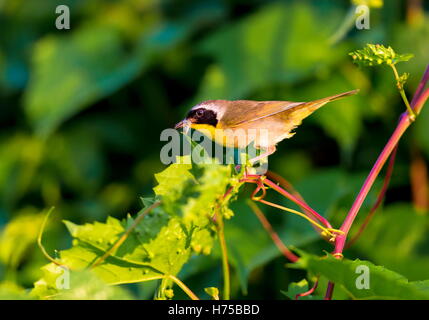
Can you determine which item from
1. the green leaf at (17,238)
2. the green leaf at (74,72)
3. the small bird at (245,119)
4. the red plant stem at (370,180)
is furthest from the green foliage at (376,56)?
the green leaf at (74,72)

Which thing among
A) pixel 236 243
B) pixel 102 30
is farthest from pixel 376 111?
pixel 102 30

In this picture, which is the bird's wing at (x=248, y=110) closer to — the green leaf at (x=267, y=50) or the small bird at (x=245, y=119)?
the small bird at (x=245, y=119)

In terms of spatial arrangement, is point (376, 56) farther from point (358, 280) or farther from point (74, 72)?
point (74, 72)

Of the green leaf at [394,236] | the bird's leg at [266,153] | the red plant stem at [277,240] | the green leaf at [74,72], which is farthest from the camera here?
the green leaf at [74,72]

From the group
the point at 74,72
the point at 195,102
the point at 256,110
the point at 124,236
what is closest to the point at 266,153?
the point at 256,110

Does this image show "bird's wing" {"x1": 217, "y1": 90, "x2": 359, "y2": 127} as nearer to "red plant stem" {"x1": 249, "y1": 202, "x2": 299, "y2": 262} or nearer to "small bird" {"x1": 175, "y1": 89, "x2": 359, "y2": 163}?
"small bird" {"x1": 175, "y1": 89, "x2": 359, "y2": 163}

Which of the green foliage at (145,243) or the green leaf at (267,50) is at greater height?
the green leaf at (267,50)

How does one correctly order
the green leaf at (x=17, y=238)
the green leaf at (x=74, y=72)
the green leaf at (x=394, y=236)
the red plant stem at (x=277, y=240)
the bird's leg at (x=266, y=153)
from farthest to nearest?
the green leaf at (x=74, y=72) < the green leaf at (x=394, y=236) < the green leaf at (x=17, y=238) < the red plant stem at (x=277, y=240) < the bird's leg at (x=266, y=153)

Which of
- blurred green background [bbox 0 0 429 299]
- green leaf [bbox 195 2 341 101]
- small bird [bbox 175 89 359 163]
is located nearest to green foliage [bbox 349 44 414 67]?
small bird [bbox 175 89 359 163]
